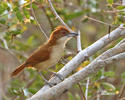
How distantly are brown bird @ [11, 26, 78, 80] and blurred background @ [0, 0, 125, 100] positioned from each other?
282 mm

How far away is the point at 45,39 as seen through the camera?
21.9 feet

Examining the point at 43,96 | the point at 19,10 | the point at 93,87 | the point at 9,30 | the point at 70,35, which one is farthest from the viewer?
the point at 93,87

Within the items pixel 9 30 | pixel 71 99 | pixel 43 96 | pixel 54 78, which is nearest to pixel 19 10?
pixel 9 30

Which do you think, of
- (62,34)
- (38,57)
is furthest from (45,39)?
(38,57)

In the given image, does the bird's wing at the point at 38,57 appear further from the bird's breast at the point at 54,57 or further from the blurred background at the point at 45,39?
the blurred background at the point at 45,39

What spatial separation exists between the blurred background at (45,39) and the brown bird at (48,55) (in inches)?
11.1

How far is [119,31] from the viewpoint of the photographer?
11.8ft

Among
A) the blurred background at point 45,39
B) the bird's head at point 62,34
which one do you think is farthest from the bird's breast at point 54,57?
the blurred background at point 45,39

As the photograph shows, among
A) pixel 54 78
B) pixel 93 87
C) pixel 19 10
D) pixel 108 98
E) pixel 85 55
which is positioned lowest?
pixel 108 98

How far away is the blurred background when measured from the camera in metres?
4.21

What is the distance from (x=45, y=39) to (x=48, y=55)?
308cm

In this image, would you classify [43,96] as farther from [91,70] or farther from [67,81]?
[91,70]

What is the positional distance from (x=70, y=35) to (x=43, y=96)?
1446 millimetres

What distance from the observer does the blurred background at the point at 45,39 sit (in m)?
4.21
